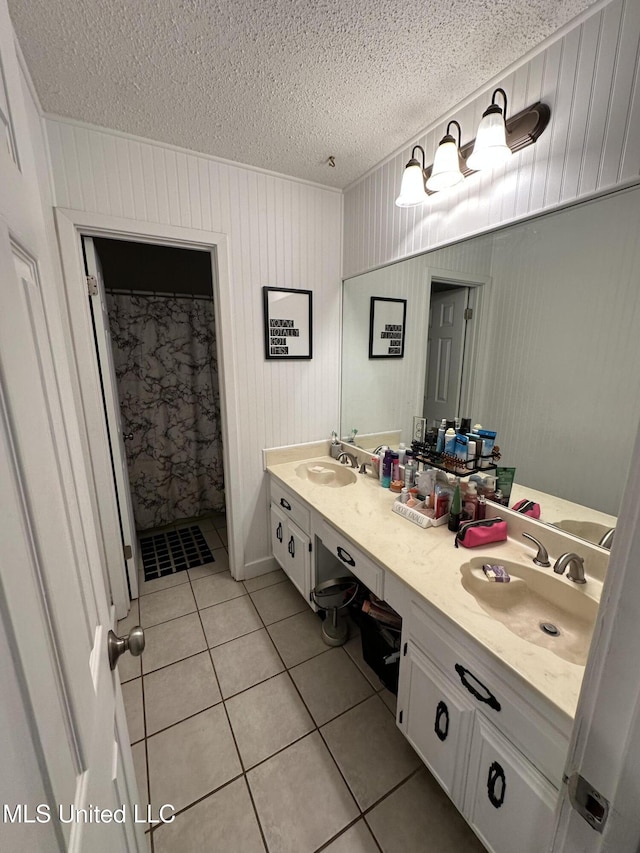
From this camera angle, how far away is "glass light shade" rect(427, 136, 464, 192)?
4.22 ft

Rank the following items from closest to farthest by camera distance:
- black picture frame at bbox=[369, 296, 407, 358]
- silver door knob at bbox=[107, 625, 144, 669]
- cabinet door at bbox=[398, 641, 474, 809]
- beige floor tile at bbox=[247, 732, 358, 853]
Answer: silver door knob at bbox=[107, 625, 144, 669]
cabinet door at bbox=[398, 641, 474, 809]
beige floor tile at bbox=[247, 732, 358, 853]
black picture frame at bbox=[369, 296, 407, 358]

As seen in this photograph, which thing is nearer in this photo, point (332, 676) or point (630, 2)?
point (630, 2)

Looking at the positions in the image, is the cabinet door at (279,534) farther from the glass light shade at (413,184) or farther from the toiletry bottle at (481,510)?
the glass light shade at (413,184)

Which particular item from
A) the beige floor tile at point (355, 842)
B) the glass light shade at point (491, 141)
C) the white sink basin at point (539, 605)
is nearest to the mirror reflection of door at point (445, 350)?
the glass light shade at point (491, 141)

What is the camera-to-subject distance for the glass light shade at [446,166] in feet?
4.22

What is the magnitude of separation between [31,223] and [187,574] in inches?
90.7

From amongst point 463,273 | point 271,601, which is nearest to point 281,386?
point 463,273

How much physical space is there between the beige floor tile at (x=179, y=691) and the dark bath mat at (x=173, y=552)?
0.79m

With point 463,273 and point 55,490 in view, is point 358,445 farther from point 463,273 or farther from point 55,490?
point 55,490

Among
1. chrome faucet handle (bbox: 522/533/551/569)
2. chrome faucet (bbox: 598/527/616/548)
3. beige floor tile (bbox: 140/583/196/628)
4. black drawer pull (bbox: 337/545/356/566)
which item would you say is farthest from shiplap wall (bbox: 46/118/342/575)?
chrome faucet (bbox: 598/527/616/548)

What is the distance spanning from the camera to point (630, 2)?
3.02ft

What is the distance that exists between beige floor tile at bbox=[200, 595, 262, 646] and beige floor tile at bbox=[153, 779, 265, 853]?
671mm

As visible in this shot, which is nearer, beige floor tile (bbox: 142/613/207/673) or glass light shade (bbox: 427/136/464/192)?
glass light shade (bbox: 427/136/464/192)

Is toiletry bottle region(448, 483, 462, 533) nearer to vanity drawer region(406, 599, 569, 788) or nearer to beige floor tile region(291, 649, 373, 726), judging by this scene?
vanity drawer region(406, 599, 569, 788)
